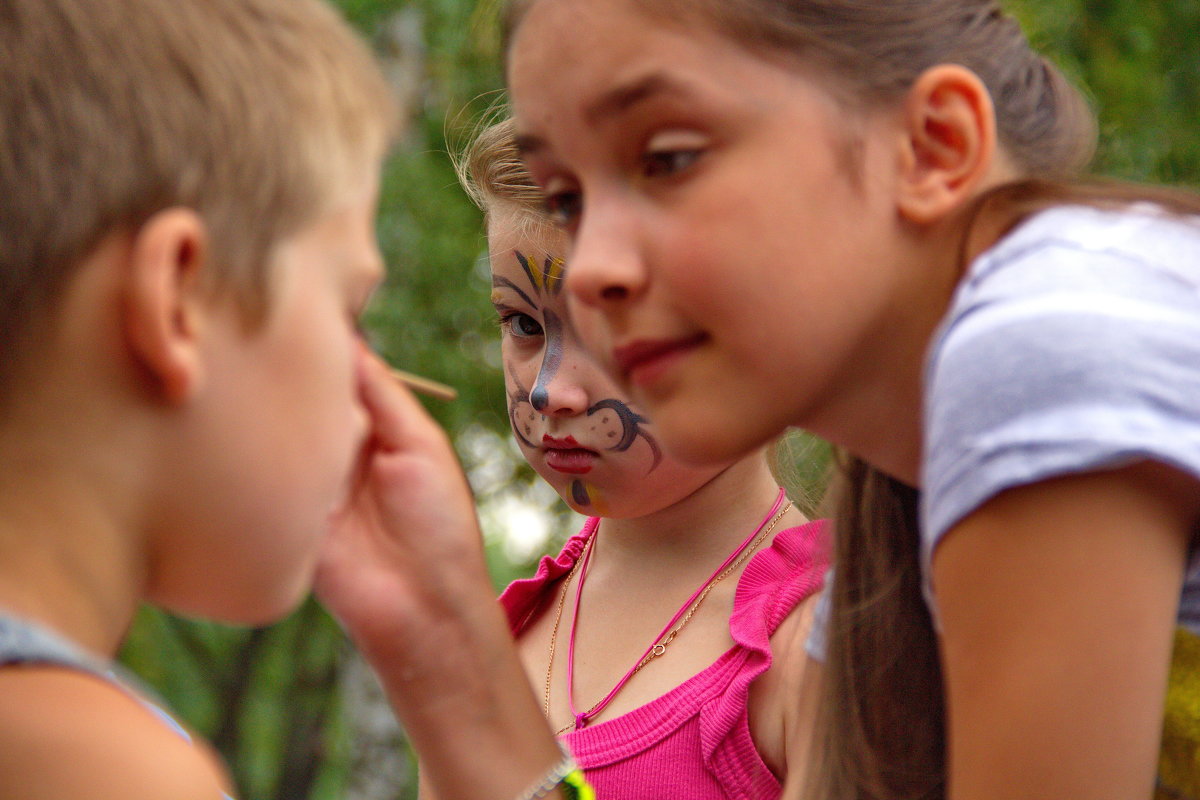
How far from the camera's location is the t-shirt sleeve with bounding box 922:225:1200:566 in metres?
0.97

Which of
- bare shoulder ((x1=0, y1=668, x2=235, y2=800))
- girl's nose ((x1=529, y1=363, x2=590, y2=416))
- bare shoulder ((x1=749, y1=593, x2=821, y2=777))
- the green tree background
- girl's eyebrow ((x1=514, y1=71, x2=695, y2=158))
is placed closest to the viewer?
bare shoulder ((x1=0, y1=668, x2=235, y2=800))

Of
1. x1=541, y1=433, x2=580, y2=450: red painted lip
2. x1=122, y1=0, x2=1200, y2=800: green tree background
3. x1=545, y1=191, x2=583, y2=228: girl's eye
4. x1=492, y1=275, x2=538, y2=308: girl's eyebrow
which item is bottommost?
x1=122, y1=0, x2=1200, y2=800: green tree background

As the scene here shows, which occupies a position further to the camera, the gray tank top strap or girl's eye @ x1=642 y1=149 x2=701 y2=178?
girl's eye @ x1=642 y1=149 x2=701 y2=178

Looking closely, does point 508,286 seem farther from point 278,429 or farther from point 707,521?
point 278,429

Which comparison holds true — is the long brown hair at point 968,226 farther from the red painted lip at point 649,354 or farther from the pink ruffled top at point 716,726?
the red painted lip at point 649,354

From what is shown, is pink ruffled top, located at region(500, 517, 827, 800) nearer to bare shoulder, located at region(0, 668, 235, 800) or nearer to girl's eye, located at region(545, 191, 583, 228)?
girl's eye, located at region(545, 191, 583, 228)

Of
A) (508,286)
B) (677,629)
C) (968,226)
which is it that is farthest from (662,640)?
(968,226)

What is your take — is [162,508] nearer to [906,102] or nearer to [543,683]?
[906,102]

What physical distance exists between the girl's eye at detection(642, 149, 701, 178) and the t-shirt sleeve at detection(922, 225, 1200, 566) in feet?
0.94

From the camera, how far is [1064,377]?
99 centimetres

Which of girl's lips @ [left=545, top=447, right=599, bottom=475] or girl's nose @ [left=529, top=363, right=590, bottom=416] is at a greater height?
girl's nose @ [left=529, top=363, right=590, bottom=416]

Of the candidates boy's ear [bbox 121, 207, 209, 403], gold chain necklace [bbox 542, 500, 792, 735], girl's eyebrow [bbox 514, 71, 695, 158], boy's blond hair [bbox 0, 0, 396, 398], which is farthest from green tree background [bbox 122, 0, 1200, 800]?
boy's ear [bbox 121, 207, 209, 403]

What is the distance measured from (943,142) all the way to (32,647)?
90 centimetres

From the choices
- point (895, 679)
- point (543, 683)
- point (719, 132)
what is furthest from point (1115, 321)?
point (543, 683)
